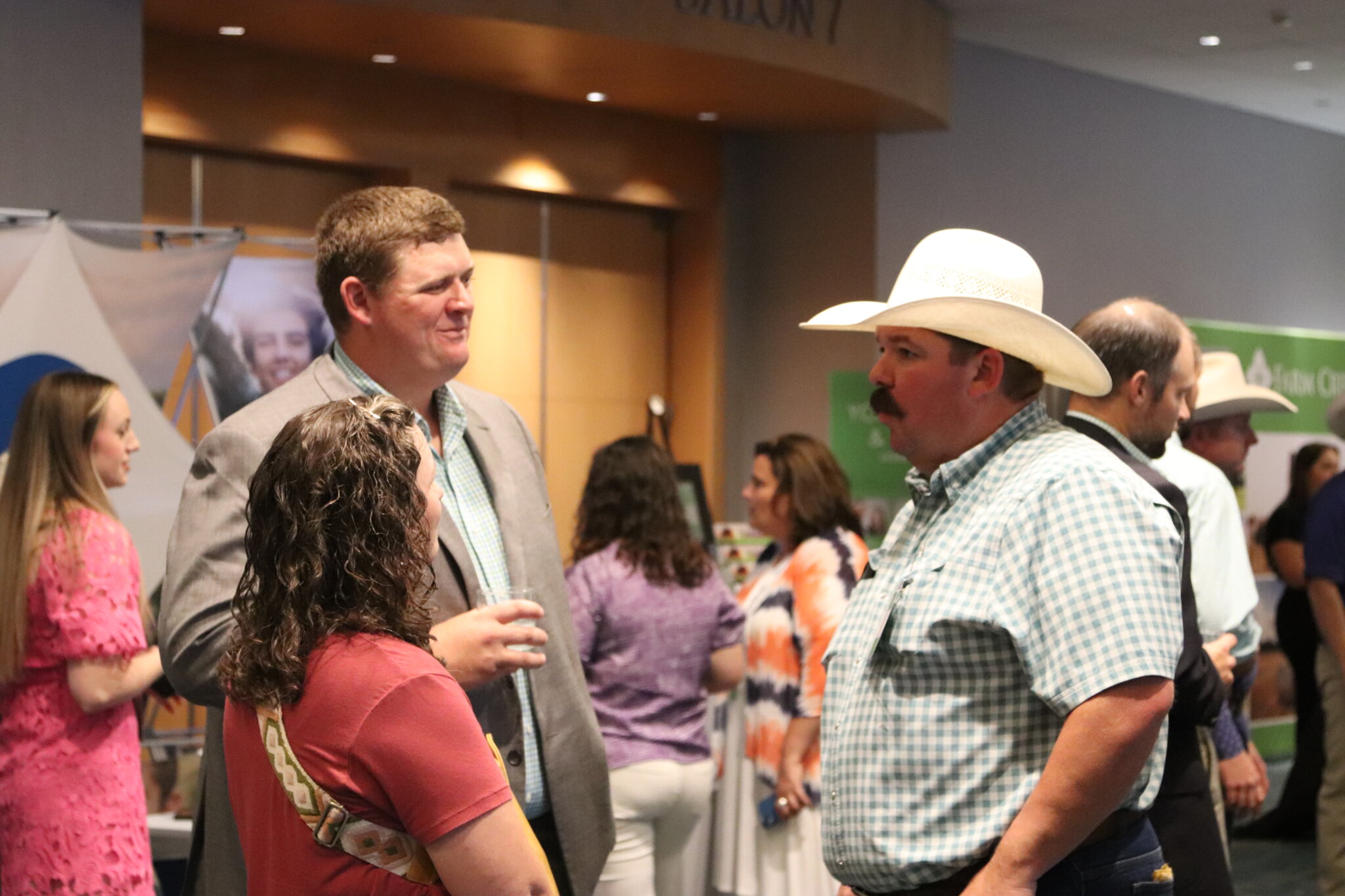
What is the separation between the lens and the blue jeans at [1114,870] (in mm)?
1868

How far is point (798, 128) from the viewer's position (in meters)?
7.36

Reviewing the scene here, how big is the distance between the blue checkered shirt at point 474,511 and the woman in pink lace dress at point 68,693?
1.12 m

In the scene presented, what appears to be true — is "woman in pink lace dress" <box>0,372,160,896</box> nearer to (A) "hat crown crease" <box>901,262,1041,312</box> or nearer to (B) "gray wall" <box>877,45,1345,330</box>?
(A) "hat crown crease" <box>901,262,1041,312</box>

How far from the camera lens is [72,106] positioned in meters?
4.85

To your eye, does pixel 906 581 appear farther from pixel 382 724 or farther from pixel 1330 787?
pixel 1330 787

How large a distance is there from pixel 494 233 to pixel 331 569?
5.86 meters

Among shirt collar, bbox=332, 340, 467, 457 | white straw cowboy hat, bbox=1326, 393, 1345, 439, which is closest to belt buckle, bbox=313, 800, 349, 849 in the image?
shirt collar, bbox=332, 340, 467, 457

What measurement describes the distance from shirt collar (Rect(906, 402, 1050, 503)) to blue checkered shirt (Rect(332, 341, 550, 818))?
65cm

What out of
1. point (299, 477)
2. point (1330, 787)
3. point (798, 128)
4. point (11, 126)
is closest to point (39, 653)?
point (299, 477)

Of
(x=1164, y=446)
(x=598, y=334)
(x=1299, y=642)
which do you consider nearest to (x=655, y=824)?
(x=1164, y=446)

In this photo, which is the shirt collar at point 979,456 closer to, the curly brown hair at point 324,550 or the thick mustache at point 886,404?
the thick mustache at point 886,404

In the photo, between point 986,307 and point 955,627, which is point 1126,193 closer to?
point 986,307

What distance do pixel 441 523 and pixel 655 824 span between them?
213 centimetres

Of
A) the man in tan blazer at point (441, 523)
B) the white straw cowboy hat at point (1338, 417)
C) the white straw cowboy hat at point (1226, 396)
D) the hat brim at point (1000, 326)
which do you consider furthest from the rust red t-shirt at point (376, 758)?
the white straw cowboy hat at point (1338, 417)
